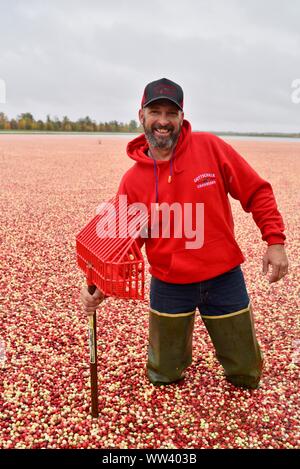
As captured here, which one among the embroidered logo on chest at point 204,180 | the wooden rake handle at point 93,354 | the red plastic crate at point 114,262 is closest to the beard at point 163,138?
the embroidered logo on chest at point 204,180

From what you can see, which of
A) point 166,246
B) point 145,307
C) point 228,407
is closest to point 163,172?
point 166,246

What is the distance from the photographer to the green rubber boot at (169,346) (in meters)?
3.66

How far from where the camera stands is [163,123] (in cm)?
316

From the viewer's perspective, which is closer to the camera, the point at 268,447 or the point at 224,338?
the point at 268,447

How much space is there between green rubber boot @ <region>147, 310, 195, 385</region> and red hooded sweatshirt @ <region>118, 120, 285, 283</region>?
0.45m

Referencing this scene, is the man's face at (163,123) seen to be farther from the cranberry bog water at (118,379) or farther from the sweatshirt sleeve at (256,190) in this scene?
Answer: the cranberry bog water at (118,379)

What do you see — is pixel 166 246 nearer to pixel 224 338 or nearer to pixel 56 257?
pixel 224 338

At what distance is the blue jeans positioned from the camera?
3.48 m

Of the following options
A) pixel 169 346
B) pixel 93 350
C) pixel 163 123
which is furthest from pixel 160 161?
pixel 169 346

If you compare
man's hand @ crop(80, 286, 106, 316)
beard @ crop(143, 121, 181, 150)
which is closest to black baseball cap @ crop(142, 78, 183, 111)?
beard @ crop(143, 121, 181, 150)

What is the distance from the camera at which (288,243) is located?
9203 millimetres

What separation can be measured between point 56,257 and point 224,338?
15.4ft
